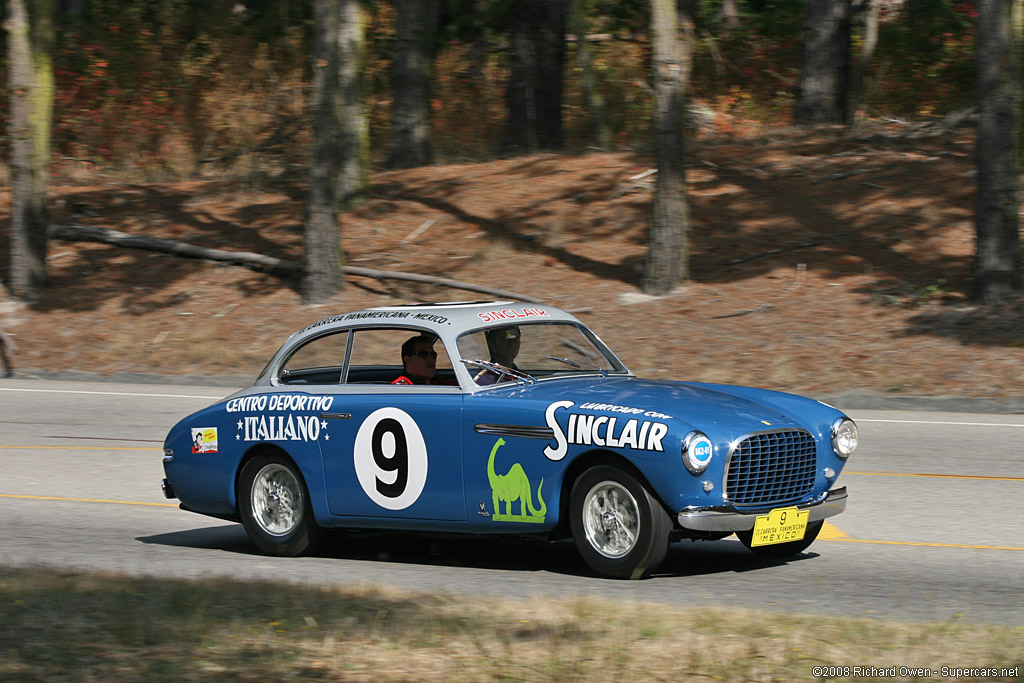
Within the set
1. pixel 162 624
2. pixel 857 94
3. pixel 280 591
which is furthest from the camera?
pixel 857 94

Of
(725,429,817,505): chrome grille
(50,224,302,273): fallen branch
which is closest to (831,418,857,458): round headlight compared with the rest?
(725,429,817,505): chrome grille

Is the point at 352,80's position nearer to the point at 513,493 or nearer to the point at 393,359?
the point at 393,359

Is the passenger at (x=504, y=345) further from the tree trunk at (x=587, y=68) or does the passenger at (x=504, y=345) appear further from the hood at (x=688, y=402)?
the tree trunk at (x=587, y=68)

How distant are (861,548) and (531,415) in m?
2.48

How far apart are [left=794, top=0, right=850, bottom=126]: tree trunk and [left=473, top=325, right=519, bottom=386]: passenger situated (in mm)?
20579

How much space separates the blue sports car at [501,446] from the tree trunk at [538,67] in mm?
20784

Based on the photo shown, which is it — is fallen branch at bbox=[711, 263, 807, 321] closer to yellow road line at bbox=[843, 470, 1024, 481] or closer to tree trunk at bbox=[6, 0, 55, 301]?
yellow road line at bbox=[843, 470, 1024, 481]

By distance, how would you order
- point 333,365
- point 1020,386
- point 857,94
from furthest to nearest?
point 857,94
point 1020,386
point 333,365

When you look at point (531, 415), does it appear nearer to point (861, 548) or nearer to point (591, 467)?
point (591, 467)

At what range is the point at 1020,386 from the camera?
15.6 meters

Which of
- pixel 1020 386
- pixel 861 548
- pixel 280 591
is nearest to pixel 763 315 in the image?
pixel 1020 386

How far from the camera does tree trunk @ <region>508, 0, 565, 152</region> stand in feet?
93.7

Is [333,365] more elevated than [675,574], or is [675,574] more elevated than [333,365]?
[333,365]
